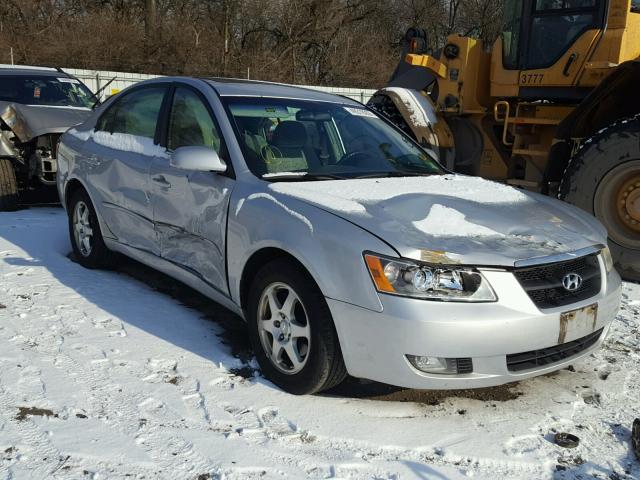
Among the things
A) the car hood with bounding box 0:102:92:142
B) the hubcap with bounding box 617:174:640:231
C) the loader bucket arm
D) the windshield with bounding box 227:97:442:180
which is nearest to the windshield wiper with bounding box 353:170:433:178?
the windshield with bounding box 227:97:442:180

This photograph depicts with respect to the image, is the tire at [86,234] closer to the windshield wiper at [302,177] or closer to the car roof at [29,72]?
the windshield wiper at [302,177]

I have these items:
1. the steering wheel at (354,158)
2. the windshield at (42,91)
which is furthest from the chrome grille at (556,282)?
the windshield at (42,91)

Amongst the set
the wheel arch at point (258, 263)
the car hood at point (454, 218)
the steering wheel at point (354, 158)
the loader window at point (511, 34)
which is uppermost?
the loader window at point (511, 34)

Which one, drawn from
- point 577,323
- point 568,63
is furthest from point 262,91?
point 568,63

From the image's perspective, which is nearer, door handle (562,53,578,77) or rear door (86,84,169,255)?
rear door (86,84,169,255)

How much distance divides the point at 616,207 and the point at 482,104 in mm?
2731

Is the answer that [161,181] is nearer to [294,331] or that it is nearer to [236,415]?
[294,331]

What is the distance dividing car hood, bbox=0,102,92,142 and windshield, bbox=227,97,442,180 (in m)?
4.60

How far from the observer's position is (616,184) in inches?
209

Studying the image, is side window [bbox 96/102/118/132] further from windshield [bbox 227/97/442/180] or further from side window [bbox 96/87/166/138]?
windshield [bbox 227/97/442/180]

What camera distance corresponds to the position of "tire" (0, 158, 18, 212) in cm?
734

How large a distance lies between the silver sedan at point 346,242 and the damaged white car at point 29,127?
3474 mm

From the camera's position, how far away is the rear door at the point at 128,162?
4270 mm

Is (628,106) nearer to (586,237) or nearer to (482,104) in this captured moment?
(482,104)
